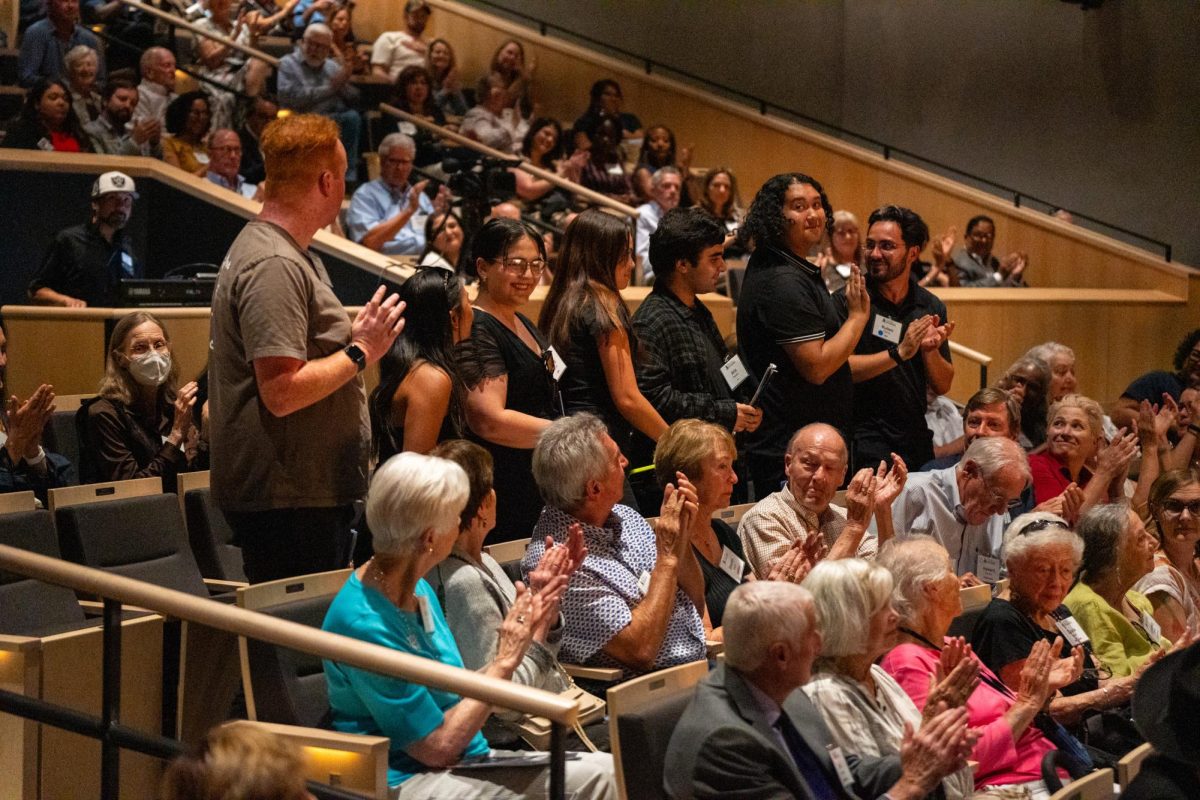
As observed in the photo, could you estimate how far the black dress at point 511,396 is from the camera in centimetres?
372

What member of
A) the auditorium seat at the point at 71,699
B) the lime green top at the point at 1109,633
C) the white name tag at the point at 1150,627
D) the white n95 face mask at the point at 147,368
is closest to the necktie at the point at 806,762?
the auditorium seat at the point at 71,699

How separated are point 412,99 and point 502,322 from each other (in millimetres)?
5700

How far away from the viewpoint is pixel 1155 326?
910cm

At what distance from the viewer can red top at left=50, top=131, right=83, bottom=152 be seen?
7227 millimetres

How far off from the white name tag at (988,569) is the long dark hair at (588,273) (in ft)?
3.79

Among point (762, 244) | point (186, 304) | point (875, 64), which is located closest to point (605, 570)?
point (762, 244)

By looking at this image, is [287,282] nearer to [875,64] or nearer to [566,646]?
[566,646]

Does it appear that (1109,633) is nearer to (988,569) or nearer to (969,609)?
(988,569)

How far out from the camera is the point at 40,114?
727cm

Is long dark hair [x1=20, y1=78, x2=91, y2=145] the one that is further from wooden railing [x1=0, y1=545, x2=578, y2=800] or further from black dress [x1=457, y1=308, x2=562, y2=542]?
wooden railing [x1=0, y1=545, x2=578, y2=800]

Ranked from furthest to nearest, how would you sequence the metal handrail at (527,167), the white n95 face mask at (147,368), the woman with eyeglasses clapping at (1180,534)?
the metal handrail at (527,167) → the white n95 face mask at (147,368) → the woman with eyeglasses clapping at (1180,534)

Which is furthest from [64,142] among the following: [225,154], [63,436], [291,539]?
[291,539]

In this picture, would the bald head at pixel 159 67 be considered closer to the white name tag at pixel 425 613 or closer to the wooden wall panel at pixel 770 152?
the wooden wall panel at pixel 770 152

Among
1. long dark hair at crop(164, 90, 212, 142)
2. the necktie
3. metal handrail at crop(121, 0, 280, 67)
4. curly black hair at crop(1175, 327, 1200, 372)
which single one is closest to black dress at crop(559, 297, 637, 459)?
the necktie
